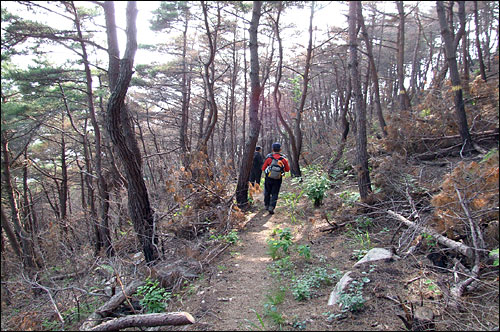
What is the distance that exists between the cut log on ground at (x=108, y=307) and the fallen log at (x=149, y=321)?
0.26 meters

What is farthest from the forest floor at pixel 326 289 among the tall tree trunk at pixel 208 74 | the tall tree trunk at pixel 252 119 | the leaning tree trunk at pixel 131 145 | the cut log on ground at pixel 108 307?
the tall tree trunk at pixel 208 74

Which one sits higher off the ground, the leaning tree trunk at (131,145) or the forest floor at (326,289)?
the leaning tree trunk at (131,145)

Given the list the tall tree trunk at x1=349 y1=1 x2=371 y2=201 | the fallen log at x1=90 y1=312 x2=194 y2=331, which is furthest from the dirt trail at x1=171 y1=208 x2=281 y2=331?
the tall tree trunk at x1=349 y1=1 x2=371 y2=201

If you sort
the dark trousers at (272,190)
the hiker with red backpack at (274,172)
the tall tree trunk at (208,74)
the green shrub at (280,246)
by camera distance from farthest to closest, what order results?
the tall tree trunk at (208,74)
the dark trousers at (272,190)
the hiker with red backpack at (274,172)
the green shrub at (280,246)

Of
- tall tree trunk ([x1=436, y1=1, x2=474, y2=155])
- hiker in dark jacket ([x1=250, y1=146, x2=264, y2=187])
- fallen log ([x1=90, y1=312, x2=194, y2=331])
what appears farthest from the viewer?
hiker in dark jacket ([x1=250, y1=146, x2=264, y2=187])

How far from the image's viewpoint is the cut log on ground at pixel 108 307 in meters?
3.93

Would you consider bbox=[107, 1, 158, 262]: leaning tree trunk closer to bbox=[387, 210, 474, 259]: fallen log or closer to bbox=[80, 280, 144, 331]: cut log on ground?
bbox=[80, 280, 144, 331]: cut log on ground

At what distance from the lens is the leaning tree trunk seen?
5520 millimetres

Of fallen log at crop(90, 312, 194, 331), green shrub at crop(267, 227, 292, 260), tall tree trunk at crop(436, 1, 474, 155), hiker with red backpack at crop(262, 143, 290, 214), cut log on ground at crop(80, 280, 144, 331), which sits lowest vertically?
cut log on ground at crop(80, 280, 144, 331)

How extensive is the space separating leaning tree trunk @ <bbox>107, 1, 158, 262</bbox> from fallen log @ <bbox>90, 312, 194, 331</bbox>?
2.41 m

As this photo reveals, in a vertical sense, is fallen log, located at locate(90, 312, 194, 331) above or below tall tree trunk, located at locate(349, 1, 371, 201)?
below

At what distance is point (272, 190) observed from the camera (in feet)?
27.1

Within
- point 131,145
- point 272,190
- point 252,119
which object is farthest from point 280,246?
point 252,119

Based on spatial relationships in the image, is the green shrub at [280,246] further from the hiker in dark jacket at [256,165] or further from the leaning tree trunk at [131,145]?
the hiker in dark jacket at [256,165]
